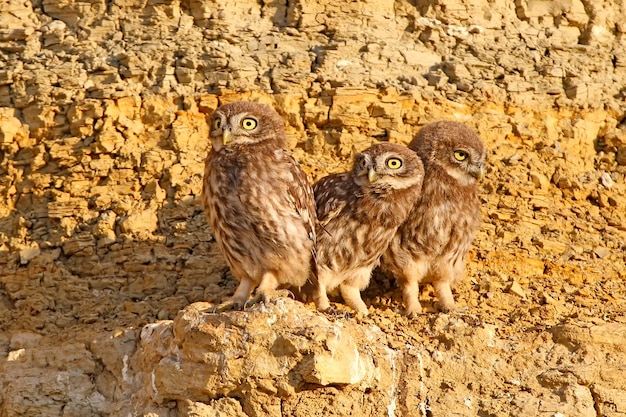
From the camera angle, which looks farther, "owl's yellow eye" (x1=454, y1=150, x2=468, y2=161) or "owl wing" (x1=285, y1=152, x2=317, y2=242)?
"owl's yellow eye" (x1=454, y1=150, x2=468, y2=161)

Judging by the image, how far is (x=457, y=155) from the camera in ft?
31.0

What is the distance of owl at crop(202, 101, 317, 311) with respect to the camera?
8.73m

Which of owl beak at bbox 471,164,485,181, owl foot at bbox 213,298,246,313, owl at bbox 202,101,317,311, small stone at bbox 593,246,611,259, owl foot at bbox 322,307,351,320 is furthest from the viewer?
small stone at bbox 593,246,611,259

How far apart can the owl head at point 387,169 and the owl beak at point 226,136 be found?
0.91 m

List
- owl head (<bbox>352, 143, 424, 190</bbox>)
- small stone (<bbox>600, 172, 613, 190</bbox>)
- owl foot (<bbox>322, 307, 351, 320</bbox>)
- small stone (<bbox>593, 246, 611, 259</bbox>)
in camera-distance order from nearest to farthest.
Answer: owl foot (<bbox>322, 307, 351, 320</bbox>) → owl head (<bbox>352, 143, 424, 190</bbox>) → small stone (<bbox>593, 246, 611, 259</bbox>) → small stone (<bbox>600, 172, 613, 190</bbox>)

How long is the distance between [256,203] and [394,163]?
1042 mm

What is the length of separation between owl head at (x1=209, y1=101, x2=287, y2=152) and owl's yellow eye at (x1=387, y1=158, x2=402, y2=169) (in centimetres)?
76

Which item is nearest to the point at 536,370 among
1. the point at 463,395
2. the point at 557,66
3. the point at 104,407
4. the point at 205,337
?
the point at 463,395

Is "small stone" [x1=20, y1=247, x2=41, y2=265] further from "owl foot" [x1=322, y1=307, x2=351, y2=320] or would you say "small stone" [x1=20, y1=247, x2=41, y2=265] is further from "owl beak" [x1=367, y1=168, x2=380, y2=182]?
"owl beak" [x1=367, y1=168, x2=380, y2=182]

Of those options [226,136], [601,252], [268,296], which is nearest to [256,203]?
[226,136]

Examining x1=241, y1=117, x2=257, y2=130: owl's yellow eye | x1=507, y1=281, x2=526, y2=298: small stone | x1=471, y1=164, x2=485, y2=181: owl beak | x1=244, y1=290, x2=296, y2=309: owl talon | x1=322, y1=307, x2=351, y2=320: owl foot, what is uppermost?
x1=241, y1=117, x2=257, y2=130: owl's yellow eye

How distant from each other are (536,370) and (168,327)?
2325mm

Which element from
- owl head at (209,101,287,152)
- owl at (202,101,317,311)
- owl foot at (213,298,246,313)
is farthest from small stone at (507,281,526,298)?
owl foot at (213,298,246,313)

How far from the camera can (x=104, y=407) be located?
28.5 feet
